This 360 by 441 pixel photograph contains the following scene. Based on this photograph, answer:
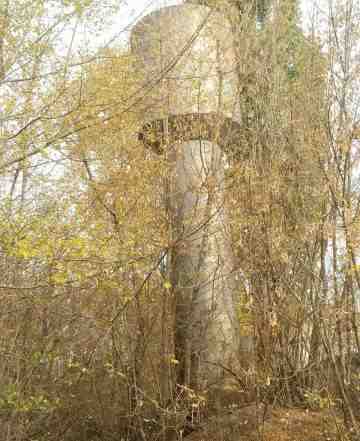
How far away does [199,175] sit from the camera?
6141 mm

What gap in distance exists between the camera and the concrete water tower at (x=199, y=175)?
6.22m

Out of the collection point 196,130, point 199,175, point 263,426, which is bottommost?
point 263,426

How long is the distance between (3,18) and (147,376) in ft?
12.5

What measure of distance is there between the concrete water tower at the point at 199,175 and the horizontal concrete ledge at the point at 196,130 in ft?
0.04

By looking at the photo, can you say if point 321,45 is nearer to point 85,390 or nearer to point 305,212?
point 305,212

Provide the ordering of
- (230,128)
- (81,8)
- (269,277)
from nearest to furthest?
(81,8)
(269,277)
(230,128)

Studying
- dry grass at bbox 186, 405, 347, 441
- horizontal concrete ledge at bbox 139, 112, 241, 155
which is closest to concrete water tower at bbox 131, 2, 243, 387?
horizontal concrete ledge at bbox 139, 112, 241, 155

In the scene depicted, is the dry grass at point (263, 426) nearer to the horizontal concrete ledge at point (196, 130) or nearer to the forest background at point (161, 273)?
the forest background at point (161, 273)

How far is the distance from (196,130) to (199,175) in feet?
2.40

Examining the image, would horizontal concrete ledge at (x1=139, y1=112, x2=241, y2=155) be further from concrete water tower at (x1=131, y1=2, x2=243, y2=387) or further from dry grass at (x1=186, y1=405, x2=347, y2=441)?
dry grass at (x1=186, y1=405, x2=347, y2=441)

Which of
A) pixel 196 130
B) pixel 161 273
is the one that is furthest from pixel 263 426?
pixel 196 130

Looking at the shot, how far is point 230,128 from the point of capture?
6.93 meters

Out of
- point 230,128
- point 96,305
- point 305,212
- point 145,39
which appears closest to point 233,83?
point 230,128

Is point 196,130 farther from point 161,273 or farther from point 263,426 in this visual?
point 263,426
